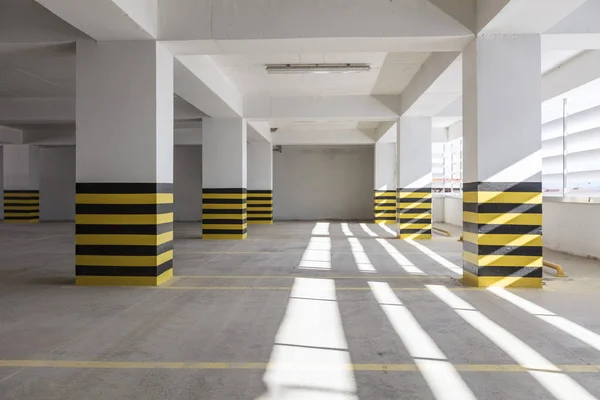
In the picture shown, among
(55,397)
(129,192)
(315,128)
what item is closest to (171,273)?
(129,192)

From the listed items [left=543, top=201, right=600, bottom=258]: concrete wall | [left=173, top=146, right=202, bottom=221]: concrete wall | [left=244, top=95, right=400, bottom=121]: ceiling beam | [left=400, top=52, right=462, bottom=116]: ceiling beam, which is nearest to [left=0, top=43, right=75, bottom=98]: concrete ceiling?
[left=244, top=95, right=400, bottom=121]: ceiling beam

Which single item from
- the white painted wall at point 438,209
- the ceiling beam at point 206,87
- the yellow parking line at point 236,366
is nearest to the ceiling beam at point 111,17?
the ceiling beam at point 206,87

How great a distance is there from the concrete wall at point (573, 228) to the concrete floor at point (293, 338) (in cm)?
157

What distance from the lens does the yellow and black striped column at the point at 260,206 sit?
19.1m

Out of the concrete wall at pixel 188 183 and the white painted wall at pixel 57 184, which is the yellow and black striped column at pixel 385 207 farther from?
the white painted wall at pixel 57 184

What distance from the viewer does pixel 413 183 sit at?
13.3m

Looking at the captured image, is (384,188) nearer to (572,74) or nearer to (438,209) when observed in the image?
(438,209)

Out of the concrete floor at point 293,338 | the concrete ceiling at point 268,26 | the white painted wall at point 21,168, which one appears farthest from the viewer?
the white painted wall at point 21,168

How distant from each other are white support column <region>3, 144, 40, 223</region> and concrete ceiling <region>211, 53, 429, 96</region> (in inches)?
453

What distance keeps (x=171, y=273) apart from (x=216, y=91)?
13.4 feet

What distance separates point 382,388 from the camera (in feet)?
10.0

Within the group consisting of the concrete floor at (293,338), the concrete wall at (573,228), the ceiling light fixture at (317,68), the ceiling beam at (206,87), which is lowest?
the concrete floor at (293,338)

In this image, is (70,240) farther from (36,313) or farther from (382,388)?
(382,388)

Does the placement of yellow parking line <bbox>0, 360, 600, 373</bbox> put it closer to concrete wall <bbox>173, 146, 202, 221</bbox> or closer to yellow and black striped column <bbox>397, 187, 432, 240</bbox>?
yellow and black striped column <bbox>397, 187, 432, 240</bbox>
